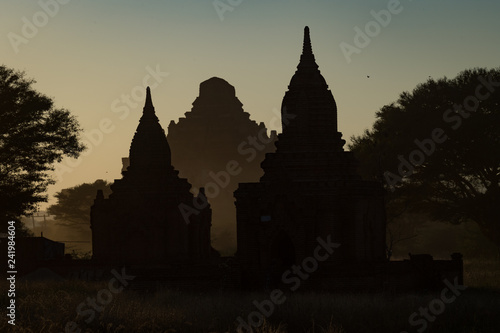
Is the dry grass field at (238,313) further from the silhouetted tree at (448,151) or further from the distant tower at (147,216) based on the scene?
the silhouetted tree at (448,151)

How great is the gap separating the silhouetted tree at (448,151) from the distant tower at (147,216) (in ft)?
43.9

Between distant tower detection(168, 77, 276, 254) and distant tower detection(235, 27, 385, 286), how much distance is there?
101432 millimetres

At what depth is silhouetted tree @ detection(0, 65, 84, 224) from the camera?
47.6m

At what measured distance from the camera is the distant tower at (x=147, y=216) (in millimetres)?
45875

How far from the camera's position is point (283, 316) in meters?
27.4

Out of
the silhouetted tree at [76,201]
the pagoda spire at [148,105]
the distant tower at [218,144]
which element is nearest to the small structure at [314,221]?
the pagoda spire at [148,105]

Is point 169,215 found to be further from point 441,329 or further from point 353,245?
point 441,329

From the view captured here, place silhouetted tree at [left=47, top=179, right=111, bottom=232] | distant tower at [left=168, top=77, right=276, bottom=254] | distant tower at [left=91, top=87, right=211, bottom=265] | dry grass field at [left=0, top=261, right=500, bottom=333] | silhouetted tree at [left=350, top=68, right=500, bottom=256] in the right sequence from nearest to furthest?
dry grass field at [left=0, top=261, right=500, bottom=333] → distant tower at [left=91, top=87, right=211, bottom=265] → silhouetted tree at [left=350, top=68, right=500, bottom=256] → silhouetted tree at [left=47, top=179, right=111, bottom=232] → distant tower at [left=168, top=77, right=276, bottom=254]

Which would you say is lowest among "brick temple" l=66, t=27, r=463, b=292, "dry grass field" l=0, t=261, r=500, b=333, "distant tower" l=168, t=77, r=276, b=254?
"dry grass field" l=0, t=261, r=500, b=333

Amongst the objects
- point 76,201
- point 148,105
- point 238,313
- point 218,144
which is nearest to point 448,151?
point 148,105

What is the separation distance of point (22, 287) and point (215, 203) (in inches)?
4268

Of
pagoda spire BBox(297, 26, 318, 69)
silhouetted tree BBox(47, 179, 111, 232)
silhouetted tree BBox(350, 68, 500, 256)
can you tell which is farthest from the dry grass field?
silhouetted tree BBox(47, 179, 111, 232)

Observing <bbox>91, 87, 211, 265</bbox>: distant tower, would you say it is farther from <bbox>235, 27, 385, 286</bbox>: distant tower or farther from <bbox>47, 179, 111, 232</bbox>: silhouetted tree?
<bbox>47, 179, 111, 232</bbox>: silhouetted tree

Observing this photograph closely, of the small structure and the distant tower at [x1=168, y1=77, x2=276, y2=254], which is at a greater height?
the distant tower at [x1=168, y1=77, x2=276, y2=254]
